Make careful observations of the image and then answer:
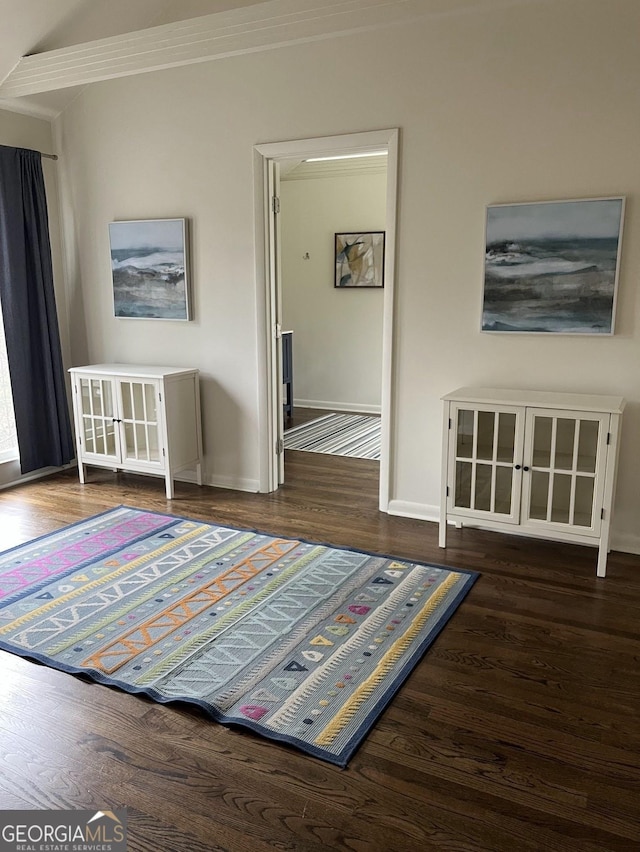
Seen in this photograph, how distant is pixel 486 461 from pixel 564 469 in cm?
36

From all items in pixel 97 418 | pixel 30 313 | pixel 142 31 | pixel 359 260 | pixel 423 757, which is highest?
pixel 142 31

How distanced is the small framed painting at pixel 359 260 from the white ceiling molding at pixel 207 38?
340cm

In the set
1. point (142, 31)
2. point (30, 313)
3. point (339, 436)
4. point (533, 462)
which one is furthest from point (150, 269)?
point (533, 462)

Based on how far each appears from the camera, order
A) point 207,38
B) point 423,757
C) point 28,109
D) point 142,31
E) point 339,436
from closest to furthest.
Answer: point 423,757 < point 207,38 < point 142,31 < point 28,109 < point 339,436

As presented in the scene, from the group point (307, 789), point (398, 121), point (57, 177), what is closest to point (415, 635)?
point (307, 789)

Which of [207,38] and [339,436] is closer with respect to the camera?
[207,38]

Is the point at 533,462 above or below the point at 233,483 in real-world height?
above

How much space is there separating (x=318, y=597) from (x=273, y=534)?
2.58ft

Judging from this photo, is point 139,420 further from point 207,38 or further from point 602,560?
point 602,560

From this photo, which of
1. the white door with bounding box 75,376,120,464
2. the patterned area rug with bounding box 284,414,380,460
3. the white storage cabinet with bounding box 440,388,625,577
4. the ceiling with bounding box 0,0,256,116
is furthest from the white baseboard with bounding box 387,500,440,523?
the ceiling with bounding box 0,0,256,116

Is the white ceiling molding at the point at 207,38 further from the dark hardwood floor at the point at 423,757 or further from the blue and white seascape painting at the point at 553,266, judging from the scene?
the dark hardwood floor at the point at 423,757

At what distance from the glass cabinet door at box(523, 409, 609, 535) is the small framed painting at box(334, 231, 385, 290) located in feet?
13.0

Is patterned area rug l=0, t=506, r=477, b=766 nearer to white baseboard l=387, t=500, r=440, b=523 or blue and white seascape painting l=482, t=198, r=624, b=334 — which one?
white baseboard l=387, t=500, r=440, b=523

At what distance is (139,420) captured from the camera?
4383mm
